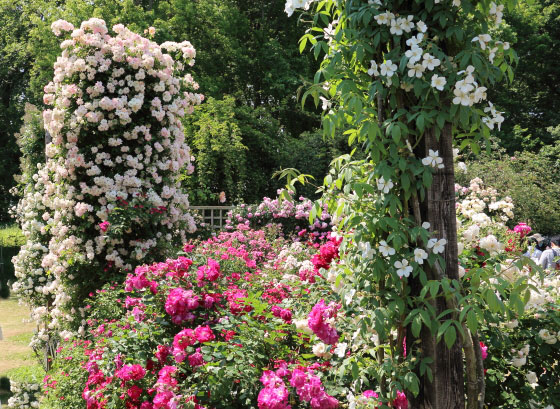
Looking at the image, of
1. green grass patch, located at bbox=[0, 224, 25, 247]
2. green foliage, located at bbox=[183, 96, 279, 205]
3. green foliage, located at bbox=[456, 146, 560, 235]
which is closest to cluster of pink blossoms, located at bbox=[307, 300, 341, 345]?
green foliage, located at bbox=[183, 96, 279, 205]

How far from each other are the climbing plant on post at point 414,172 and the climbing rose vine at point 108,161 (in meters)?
3.19

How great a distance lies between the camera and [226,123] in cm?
1312

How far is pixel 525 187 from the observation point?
12891 mm

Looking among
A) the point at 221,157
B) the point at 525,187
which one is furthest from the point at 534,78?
the point at 221,157

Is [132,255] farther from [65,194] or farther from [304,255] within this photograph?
[304,255]

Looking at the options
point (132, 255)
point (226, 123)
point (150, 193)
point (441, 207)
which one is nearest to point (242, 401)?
point (441, 207)

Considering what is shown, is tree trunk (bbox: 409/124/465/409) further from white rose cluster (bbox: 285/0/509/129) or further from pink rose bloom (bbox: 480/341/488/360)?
pink rose bloom (bbox: 480/341/488/360)

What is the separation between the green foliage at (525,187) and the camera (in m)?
12.7

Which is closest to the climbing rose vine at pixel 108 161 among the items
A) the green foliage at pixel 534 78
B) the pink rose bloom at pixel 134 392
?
the pink rose bloom at pixel 134 392

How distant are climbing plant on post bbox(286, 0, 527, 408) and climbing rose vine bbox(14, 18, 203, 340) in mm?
3190

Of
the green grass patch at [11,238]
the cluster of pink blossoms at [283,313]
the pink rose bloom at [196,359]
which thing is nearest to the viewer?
the pink rose bloom at [196,359]

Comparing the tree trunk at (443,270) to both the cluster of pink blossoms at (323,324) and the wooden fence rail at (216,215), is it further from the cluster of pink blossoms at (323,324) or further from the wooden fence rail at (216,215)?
the wooden fence rail at (216,215)

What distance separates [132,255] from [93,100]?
5.71 ft

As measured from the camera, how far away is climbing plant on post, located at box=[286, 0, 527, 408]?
80.7 inches
